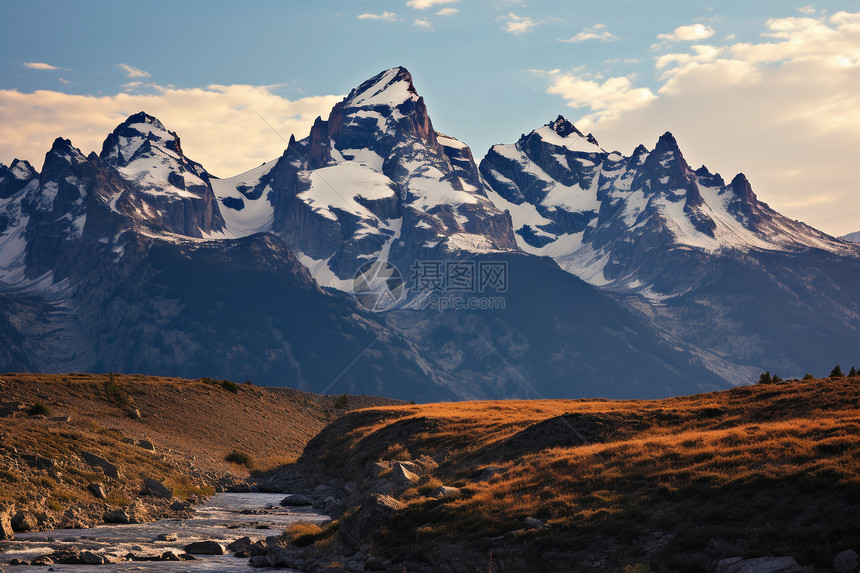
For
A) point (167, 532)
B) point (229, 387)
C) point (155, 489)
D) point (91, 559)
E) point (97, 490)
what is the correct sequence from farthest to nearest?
point (229, 387)
point (155, 489)
point (97, 490)
point (167, 532)
point (91, 559)

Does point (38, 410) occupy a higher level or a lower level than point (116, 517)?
higher

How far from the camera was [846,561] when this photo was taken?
25.9 m

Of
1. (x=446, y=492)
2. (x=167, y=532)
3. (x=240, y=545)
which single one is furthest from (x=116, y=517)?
(x=446, y=492)

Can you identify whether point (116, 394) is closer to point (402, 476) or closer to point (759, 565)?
point (402, 476)

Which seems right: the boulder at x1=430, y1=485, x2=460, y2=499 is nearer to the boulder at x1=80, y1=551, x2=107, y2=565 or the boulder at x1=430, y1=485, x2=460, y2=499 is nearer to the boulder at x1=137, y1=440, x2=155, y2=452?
the boulder at x1=80, y1=551, x2=107, y2=565

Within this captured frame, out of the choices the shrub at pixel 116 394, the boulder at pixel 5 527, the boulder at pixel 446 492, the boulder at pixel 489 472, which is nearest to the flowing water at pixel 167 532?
the boulder at pixel 5 527

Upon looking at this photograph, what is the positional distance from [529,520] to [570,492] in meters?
3.89

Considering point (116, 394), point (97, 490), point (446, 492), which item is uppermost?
point (446, 492)

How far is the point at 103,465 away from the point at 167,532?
1207 cm

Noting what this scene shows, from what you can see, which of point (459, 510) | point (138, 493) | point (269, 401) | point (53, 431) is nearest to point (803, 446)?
point (459, 510)

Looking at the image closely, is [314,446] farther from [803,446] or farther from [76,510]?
[803,446]

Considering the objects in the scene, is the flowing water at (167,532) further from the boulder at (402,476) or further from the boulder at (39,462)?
the boulder at (402,476)

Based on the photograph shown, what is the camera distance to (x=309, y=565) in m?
39.1

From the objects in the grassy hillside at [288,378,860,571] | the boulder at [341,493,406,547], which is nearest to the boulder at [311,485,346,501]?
the grassy hillside at [288,378,860,571]
